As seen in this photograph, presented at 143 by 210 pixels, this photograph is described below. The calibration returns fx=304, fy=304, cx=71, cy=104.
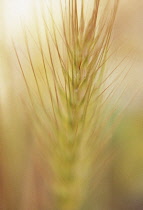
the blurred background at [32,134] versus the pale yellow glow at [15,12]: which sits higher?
the pale yellow glow at [15,12]

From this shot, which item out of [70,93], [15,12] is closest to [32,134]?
[70,93]

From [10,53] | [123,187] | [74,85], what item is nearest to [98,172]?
[123,187]

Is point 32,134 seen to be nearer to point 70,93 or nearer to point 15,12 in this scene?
point 70,93

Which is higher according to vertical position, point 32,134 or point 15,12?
point 15,12

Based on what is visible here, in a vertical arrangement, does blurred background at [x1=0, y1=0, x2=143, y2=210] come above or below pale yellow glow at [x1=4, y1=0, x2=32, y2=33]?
below

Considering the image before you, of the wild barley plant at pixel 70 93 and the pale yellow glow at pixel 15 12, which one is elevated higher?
the pale yellow glow at pixel 15 12
